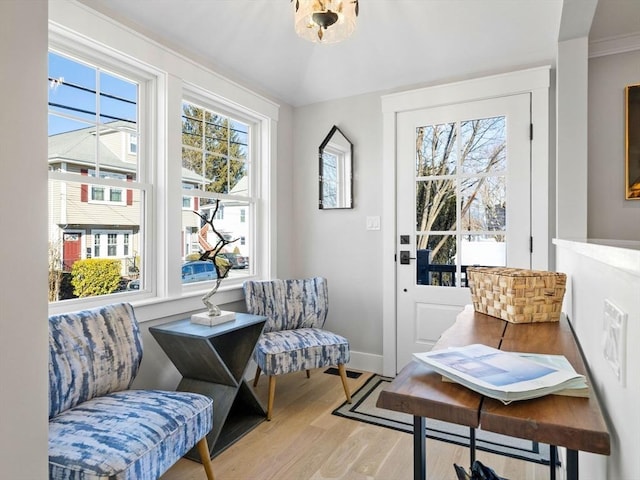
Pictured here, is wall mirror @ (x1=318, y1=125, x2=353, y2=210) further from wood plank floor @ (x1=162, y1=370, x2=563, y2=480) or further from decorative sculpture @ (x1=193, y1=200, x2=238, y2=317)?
wood plank floor @ (x1=162, y1=370, x2=563, y2=480)

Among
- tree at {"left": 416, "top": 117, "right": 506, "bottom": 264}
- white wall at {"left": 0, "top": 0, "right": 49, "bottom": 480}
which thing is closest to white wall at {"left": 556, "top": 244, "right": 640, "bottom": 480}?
white wall at {"left": 0, "top": 0, "right": 49, "bottom": 480}

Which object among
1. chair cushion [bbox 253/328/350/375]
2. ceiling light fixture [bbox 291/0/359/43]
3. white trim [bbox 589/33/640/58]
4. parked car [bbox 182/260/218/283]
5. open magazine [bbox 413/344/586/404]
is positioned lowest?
chair cushion [bbox 253/328/350/375]

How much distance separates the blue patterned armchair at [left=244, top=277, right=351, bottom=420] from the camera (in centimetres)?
248

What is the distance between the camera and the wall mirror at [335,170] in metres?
3.35

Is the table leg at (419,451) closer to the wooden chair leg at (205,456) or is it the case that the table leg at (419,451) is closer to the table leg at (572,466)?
the table leg at (572,466)

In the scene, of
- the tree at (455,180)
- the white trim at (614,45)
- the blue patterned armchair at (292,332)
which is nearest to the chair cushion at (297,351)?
the blue patterned armchair at (292,332)

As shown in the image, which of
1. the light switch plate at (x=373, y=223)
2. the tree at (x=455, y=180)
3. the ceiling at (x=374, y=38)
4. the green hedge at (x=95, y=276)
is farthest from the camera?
the light switch plate at (x=373, y=223)

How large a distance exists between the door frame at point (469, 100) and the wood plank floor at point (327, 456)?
935 millimetres

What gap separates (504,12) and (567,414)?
8.00ft

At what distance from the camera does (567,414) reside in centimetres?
69

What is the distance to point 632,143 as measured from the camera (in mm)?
2602

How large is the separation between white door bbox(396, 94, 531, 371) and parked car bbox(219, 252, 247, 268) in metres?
1.24

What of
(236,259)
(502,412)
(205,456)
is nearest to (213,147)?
(236,259)

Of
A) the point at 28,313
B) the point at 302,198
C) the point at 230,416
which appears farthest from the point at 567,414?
the point at 302,198
